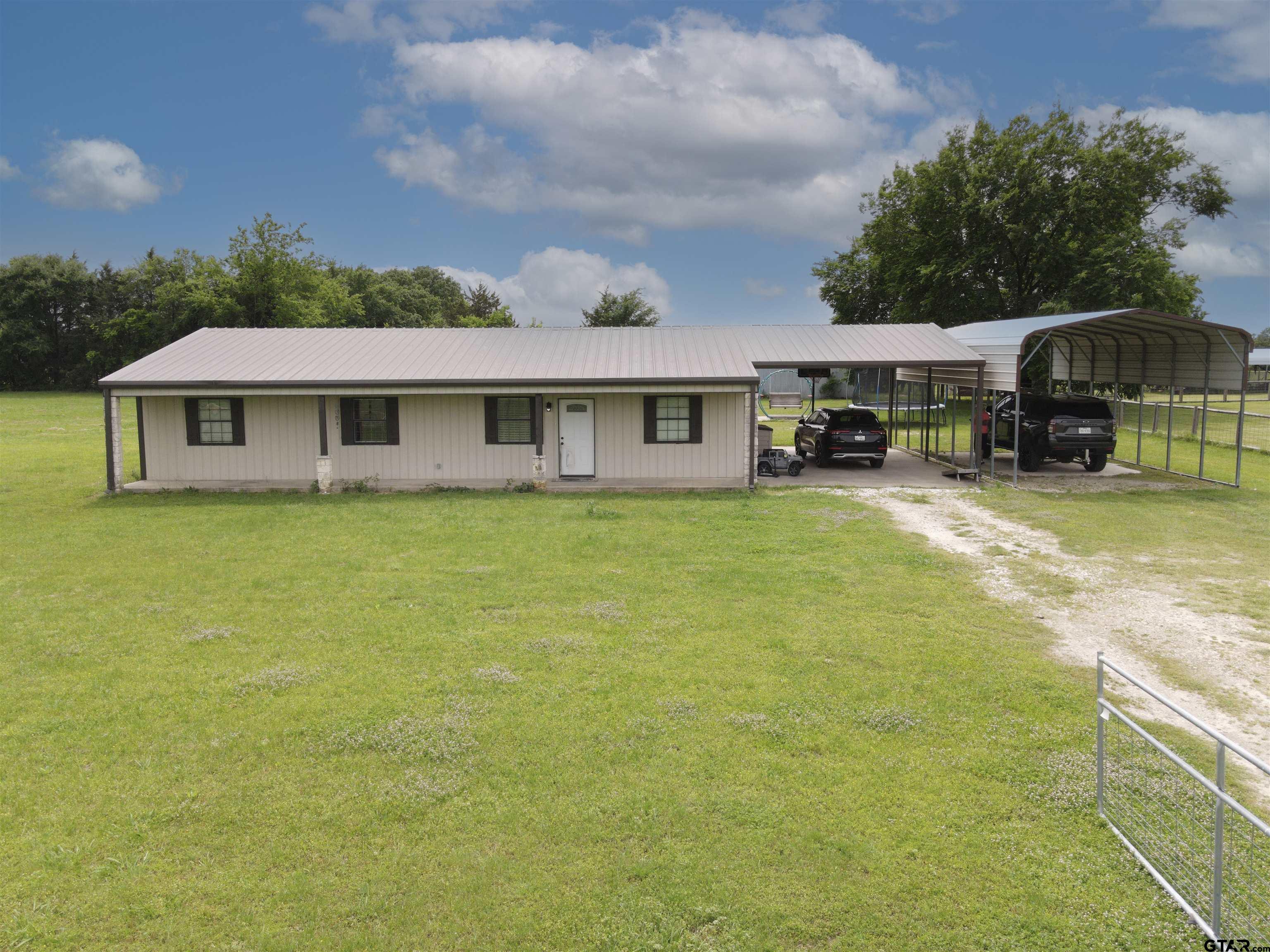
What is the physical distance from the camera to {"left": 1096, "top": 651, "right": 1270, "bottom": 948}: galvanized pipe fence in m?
4.43

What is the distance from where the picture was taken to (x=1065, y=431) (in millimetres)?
20859

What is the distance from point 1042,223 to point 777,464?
25263 millimetres

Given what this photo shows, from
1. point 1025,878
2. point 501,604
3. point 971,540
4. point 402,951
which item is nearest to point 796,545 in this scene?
point 971,540

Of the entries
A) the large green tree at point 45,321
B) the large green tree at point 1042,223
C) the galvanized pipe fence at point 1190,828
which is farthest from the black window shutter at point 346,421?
the large green tree at point 45,321

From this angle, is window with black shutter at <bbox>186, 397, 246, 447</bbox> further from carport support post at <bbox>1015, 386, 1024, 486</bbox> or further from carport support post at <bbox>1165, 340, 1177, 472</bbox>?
carport support post at <bbox>1165, 340, 1177, 472</bbox>

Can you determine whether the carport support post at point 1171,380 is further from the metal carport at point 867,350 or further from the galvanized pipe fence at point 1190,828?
the galvanized pipe fence at point 1190,828

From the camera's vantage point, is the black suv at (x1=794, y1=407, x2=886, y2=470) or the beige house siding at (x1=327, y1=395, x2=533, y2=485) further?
the black suv at (x1=794, y1=407, x2=886, y2=470)

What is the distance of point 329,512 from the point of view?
1692 cm

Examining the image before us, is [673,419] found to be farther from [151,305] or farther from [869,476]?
[151,305]

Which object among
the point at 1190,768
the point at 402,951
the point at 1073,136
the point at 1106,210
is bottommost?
the point at 402,951

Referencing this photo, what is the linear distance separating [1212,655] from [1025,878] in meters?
5.22

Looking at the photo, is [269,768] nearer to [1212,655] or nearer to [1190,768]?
[1190,768]

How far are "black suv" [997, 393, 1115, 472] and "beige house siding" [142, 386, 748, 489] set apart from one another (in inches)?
304

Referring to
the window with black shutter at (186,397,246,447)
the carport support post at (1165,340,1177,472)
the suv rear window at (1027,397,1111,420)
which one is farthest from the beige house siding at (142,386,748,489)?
the carport support post at (1165,340,1177,472)
